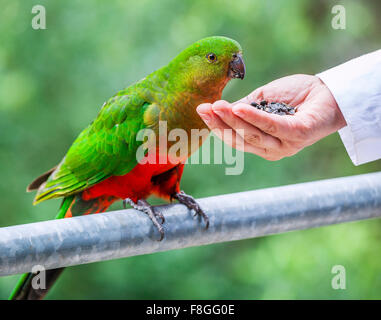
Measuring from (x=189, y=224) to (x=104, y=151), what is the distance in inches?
22.7

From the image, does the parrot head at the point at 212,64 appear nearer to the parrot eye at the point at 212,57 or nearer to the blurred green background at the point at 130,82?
the parrot eye at the point at 212,57

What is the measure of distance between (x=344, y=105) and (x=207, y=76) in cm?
41

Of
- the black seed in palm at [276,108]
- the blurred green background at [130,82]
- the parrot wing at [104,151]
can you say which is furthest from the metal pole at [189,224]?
the blurred green background at [130,82]

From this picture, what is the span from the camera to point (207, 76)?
142 cm

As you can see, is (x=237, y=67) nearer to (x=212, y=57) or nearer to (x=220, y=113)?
(x=212, y=57)

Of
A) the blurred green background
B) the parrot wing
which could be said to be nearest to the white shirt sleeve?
the parrot wing

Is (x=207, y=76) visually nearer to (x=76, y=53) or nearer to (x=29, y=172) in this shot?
(x=76, y=53)

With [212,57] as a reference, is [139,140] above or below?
below

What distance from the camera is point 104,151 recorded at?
152cm

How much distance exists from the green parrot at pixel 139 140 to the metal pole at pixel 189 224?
13.2 inches

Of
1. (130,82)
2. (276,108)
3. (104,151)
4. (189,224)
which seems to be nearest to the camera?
(189,224)

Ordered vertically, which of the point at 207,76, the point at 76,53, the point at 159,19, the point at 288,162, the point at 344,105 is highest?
the point at 159,19

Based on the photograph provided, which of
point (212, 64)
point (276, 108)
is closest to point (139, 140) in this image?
point (212, 64)
